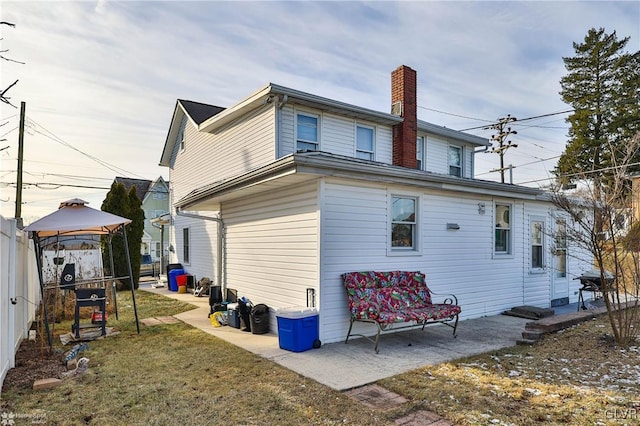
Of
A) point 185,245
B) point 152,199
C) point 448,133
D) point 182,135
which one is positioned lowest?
point 185,245

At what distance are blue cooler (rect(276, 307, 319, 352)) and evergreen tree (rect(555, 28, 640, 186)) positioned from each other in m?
22.5

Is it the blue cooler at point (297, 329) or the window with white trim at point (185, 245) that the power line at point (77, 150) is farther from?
the blue cooler at point (297, 329)

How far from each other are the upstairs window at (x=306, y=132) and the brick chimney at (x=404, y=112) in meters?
2.66

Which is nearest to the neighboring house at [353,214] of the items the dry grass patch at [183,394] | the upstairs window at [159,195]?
the dry grass patch at [183,394]

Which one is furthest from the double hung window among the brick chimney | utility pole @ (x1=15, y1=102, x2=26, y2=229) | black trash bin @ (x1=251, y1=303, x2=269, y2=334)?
utility pole @ (x1=15, y1=102, x2=26, y2=229)

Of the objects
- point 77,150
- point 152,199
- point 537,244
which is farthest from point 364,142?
point 152,199

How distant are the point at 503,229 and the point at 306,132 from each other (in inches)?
217

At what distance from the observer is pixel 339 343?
253 inches

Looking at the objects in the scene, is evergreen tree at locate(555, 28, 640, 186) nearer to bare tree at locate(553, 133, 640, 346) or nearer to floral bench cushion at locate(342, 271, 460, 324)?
bare tree at locate(553, 133, 640, 346)

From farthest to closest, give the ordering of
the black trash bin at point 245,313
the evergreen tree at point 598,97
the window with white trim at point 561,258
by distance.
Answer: the evergreen tree at point 598,97 < the window with white trim at point 561,258 < the black trash bin at point 245,313

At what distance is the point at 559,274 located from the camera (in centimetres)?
1065

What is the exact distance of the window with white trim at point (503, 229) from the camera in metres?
9.37

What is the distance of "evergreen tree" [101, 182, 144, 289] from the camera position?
48.9ft

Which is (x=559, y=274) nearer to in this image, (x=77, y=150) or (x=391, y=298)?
(x=391, y=298)
